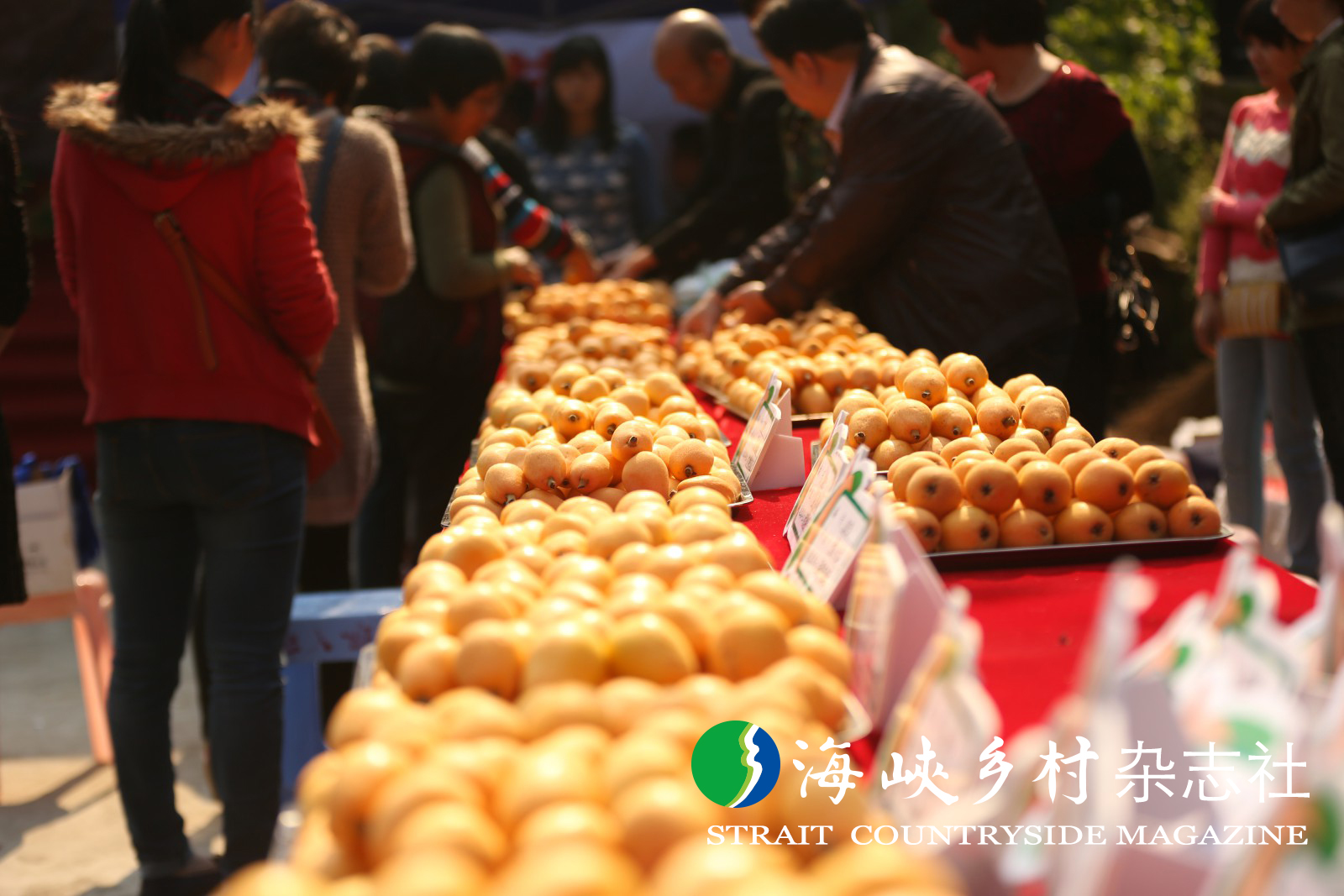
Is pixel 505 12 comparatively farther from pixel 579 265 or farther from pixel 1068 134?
pixel 1068 134

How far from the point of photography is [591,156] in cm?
551

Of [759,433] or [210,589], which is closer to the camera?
[759,433]

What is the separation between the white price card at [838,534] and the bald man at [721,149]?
10.9 ft

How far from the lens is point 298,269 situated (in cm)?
249

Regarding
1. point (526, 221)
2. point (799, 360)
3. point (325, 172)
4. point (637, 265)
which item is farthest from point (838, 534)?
point (637, 265)

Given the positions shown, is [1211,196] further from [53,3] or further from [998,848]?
[53,3]

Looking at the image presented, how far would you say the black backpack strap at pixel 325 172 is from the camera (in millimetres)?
3064

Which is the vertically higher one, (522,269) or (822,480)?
(822,480)

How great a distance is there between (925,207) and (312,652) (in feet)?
6.48

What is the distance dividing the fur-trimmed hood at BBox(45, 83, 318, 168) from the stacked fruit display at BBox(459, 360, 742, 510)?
27.9 inches

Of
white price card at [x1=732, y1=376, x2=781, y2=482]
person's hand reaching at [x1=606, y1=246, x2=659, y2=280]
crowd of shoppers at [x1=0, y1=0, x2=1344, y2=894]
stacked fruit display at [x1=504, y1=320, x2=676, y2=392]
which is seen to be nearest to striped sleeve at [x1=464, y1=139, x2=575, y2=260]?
crowd of shoppers at [x1=0, y1=0, x2=1344, y2=894]

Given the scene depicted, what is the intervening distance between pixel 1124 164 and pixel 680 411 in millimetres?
1833

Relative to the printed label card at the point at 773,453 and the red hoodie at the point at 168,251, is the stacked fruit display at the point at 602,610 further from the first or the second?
the red hoodie at the point at 168,251

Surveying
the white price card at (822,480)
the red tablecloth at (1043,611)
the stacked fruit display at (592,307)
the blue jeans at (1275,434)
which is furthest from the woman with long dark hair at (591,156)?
the red tablecloth at (1043,611)
